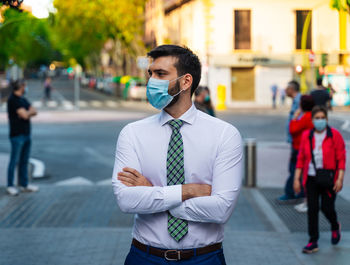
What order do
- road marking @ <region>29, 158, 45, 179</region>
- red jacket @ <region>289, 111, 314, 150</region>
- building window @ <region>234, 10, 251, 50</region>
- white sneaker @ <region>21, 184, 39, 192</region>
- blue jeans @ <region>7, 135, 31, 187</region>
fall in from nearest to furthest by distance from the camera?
red jacket @ <region>289, 111, 314, 150</region> < blue jeans @ <region>7, 135, 31, 187</region> < white sneaker @ <region>21, 184, 39, 192</region> < road marking @ <region>29, 158, 45, 179</region> < building window @ <region>234, 10, 251, 50</region>

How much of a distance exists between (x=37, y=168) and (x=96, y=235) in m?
6.62

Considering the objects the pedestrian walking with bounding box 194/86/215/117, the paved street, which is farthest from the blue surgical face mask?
the pedestrian walking with bounding box 194/86/215/117

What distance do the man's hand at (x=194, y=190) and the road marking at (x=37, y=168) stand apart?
32.6 feet

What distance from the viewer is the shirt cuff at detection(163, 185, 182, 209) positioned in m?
3.39

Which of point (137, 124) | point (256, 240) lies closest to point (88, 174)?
point (256, 240)

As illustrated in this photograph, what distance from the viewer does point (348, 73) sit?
137 ft

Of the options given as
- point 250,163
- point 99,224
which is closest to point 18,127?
point 99,224

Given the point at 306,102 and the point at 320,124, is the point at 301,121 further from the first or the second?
the point at 320,124

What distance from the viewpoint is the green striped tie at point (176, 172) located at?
11.3ft

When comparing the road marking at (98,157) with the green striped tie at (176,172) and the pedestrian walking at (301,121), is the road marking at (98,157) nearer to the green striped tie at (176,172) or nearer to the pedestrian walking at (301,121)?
the pedestrian walking at (301,121)

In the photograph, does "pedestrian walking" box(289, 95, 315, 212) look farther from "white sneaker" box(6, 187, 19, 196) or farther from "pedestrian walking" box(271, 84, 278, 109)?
"pedestrian walking" box(271, 84, 278, 109)

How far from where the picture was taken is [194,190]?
3449mm

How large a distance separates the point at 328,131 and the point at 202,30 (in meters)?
38.4

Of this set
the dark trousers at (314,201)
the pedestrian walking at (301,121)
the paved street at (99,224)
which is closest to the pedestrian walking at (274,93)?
the paved street at (99,224)
